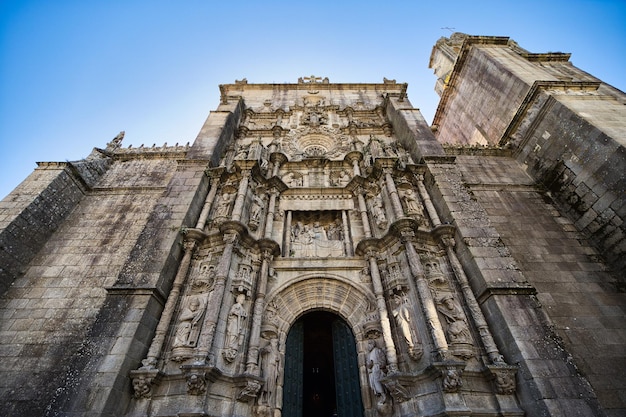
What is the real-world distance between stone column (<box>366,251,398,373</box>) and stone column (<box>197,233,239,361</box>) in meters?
3.86

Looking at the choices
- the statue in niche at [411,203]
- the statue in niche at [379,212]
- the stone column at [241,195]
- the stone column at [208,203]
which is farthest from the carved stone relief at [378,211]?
the stone column at [208,203]

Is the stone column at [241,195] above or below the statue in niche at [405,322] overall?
above

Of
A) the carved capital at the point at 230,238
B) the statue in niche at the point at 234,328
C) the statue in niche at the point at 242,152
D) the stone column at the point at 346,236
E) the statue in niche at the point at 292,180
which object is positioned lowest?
the statue in niche at the point at 234,328

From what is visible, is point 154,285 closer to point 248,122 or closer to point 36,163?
point 36,163

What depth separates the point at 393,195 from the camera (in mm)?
9617

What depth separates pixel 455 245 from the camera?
8461 mm

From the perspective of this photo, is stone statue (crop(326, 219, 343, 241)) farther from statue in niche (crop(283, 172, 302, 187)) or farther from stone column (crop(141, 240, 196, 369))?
stone column (crop(141, 240, 196, 369))

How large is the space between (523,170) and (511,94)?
362 centimetres

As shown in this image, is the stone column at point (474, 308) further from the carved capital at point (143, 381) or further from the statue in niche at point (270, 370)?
the carved capital at point (143, 381)

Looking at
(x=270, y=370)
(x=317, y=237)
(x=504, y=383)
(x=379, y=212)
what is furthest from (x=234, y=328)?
(x=504, y=383)

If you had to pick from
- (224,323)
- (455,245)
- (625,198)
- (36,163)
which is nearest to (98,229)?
(36,163)

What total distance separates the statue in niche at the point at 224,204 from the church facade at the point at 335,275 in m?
0.12

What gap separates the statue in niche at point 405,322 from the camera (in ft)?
21.7

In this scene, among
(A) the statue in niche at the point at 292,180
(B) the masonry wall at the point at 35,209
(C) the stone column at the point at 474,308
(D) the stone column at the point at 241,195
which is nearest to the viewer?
(C) the stone column at the point at 474,308
